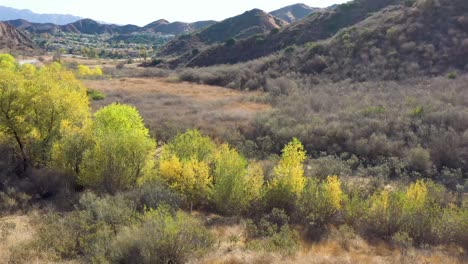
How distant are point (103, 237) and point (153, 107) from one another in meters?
21.8

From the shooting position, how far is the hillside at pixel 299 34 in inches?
2296

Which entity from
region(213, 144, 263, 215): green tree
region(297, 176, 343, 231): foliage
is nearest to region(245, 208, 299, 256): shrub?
region(297, 176, 343, 231): foliage

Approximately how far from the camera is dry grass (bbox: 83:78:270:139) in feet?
84.5

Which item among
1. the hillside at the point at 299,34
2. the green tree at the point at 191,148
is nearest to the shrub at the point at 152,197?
the green tree at the point at 191,148

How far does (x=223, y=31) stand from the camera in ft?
340

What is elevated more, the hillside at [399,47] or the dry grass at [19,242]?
the hillside at [399,47]

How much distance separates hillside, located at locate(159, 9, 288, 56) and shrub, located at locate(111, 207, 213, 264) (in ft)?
290

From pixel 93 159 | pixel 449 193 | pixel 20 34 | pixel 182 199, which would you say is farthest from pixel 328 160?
pixel 20 34

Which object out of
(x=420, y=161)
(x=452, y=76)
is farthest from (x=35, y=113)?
(x=452, y=76)

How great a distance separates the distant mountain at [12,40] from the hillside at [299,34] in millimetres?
57583

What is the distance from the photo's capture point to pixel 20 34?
108m

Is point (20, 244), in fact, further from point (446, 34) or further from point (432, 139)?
point (446, 34)

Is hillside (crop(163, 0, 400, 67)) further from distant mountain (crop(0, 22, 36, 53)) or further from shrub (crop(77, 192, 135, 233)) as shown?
distant mountain (crop(0, 22, 36, 53))

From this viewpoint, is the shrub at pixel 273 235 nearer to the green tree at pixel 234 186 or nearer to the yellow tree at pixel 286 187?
the yellow tree at pixel 286 187
